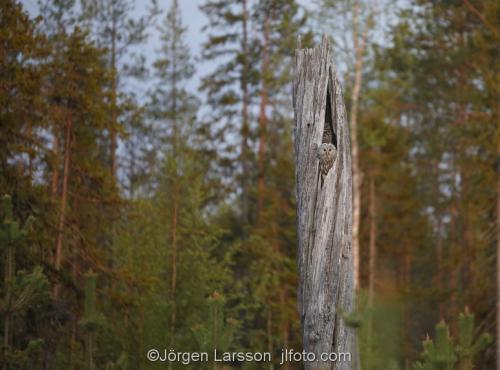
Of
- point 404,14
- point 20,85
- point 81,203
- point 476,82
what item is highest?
point 404,14

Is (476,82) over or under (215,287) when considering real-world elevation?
over

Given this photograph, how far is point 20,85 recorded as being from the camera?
36.5ft

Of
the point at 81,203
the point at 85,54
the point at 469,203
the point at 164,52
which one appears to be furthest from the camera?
the point at 164,52

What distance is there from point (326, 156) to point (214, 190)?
1448 cm

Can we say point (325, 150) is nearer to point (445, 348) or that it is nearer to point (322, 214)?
point (322, 214)

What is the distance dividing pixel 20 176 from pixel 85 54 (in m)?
3.50

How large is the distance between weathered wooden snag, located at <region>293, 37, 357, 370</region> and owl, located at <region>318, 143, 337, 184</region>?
5 centimetres

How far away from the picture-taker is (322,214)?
23.7ft

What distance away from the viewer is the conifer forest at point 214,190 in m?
9.62

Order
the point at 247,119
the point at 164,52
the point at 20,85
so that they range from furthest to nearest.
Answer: the point at 164,52 < the point at 247,119 < the point at 20,85

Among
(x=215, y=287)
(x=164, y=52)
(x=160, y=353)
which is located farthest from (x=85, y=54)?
(x=164, y=52)

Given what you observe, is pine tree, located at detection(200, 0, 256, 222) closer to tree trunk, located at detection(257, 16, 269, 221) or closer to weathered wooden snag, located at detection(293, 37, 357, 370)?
tree trunk, located at detection(257, 16, 269, 221)

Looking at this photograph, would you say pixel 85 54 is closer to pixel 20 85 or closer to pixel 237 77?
pixel 20 85

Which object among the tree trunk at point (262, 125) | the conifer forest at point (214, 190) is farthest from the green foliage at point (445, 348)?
the tree trunk at point (262, 125)
